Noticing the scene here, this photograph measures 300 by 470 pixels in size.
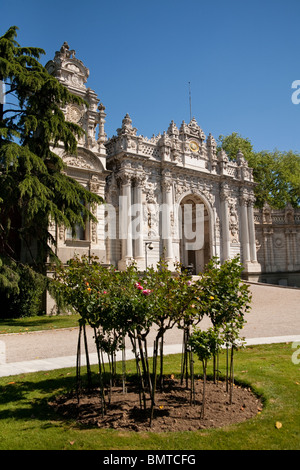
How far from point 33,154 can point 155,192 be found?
14.0m

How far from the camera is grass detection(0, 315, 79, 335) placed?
45.6 feet

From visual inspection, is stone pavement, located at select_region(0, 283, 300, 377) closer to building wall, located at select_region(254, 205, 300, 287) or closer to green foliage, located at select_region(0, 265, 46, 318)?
green foliage, located at select_region(0, 265, 46, 318)

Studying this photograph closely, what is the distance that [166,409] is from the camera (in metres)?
5.66

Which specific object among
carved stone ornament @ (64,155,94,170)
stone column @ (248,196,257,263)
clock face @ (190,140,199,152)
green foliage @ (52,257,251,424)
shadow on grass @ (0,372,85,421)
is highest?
clock face @ (190,140,199,152)

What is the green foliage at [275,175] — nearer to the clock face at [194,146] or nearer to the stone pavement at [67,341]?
the clock face at [194,146]

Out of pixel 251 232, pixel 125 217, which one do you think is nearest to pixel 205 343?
pixel 125 217

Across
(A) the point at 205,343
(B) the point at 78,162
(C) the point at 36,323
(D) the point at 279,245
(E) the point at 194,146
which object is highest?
(E) the point at 194,146

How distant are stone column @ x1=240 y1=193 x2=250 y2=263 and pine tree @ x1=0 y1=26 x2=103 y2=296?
19794 millimetres

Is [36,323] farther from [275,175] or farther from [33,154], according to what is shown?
[275,175]

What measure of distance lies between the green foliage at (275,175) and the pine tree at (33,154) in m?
30.2

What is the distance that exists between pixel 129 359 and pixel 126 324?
14.6 ft

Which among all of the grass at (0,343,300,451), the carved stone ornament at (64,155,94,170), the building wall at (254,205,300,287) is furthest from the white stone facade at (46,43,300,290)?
the grass at (0,343,300,451)

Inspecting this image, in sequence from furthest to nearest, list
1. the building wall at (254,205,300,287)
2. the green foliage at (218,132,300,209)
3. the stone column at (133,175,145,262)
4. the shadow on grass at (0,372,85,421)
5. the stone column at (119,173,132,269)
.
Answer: the green foliage at (218,132,300,209), the building wall at (254,205,300,287), the stone column at (133,175,145,262), the stone column at (119,173,132,269), the shadow on grass at (0,372,85,421)
